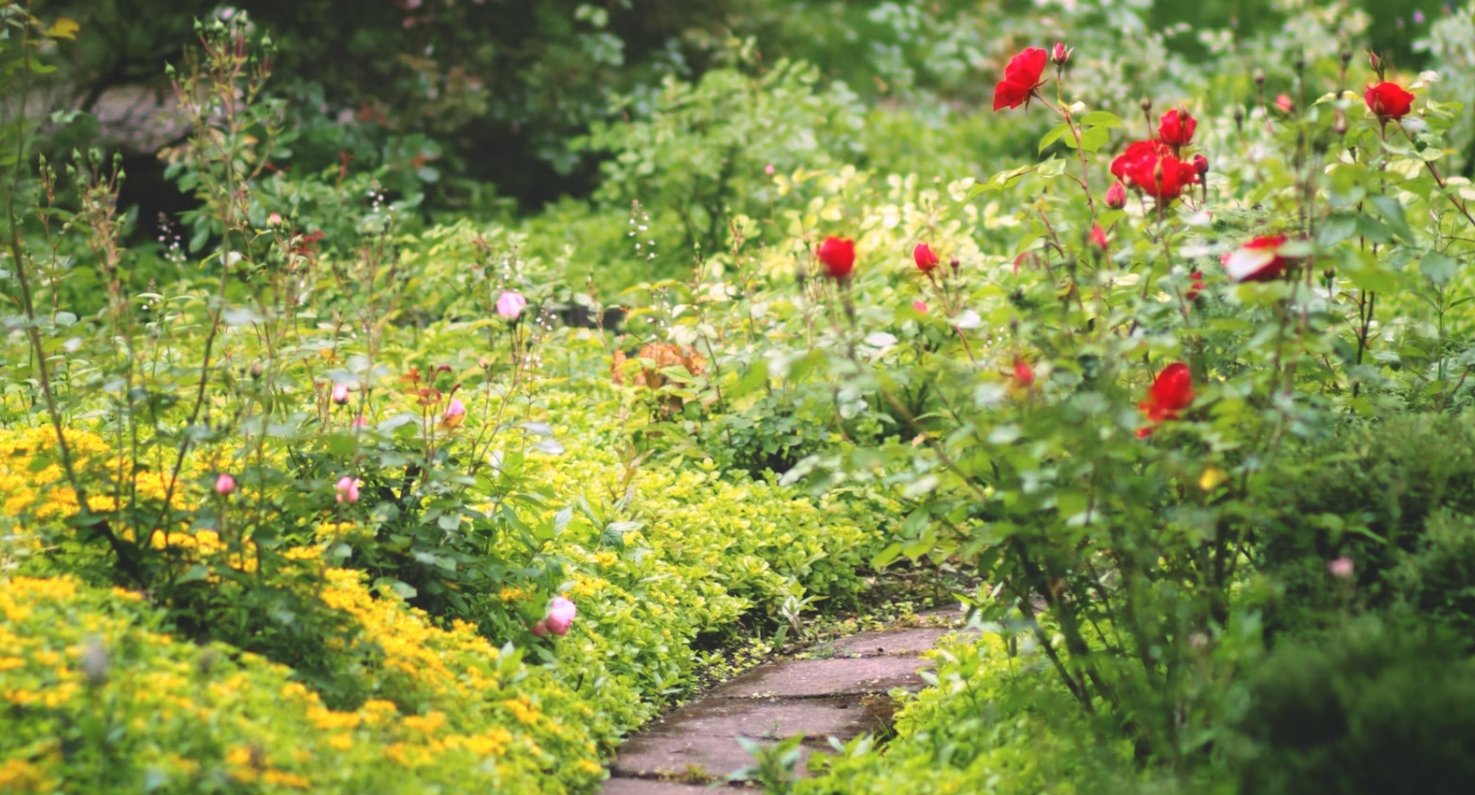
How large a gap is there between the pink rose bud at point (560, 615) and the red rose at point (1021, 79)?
1.54m

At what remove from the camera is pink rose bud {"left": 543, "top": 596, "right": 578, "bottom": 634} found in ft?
9.46

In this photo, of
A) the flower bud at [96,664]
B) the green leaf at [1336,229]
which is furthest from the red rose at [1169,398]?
the flower bud at [96,664]

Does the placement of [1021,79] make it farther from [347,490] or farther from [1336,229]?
[347,490]

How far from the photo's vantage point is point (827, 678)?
339 centimetres

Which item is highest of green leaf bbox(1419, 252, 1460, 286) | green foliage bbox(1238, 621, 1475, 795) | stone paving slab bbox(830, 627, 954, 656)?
green leaf bbox(1419, 252, 1460, 286)

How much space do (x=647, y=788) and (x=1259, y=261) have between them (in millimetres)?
1685

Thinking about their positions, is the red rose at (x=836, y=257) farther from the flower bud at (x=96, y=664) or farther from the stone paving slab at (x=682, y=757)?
the flower bud at (x=96, y=664)

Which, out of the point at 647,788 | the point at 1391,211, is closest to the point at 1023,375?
the point at 1391,211

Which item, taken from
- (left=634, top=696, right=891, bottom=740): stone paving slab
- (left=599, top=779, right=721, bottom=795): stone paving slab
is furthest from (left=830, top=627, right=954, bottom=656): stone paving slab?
(left=599, top=779, right=721, bottom=795): stone paving slab

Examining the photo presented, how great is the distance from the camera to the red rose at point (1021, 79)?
8.70 feet

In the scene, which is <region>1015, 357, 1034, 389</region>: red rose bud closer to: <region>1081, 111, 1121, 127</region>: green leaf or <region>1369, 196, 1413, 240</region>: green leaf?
<region>1369, 196, 1413, 240</region>: green leaf

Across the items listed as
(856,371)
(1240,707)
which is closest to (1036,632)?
(1240,707)

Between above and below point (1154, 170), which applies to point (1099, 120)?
above

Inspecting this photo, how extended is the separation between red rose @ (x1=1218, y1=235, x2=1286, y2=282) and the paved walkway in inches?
57.0
